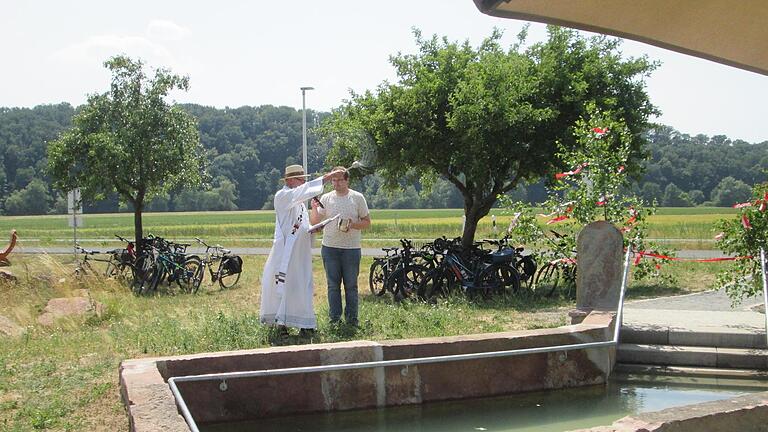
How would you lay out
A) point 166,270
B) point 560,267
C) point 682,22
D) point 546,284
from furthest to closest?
point 166,270 < point 546,284 < point 560,267 < point 682,22

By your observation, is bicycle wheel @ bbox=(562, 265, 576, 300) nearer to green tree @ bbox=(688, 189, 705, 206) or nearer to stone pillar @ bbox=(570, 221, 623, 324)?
stone pillar @ bbox=(570, 221, 623, 324)

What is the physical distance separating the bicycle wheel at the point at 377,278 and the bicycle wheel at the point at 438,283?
107 cm

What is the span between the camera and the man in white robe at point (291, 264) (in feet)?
30.2

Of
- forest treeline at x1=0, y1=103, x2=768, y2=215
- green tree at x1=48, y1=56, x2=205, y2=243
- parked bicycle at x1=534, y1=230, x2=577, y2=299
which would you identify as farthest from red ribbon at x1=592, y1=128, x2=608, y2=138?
forest treeline at x1=0, y1=103, x2=768, y2=215

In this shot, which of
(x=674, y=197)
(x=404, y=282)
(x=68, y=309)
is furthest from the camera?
(x=674, y=197)

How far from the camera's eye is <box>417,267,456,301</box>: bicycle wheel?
559 inches

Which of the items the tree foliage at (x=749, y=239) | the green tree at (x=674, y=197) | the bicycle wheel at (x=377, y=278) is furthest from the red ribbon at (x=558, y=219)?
the green tree at (x=674, y=197)

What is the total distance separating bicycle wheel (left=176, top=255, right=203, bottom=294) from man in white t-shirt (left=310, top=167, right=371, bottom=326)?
833 cm

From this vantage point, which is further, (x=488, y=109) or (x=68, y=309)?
(x=488, y=109)

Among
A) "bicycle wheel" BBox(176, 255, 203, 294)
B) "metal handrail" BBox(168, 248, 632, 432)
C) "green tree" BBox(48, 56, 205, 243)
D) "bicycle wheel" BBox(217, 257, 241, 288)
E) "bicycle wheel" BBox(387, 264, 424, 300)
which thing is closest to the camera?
"metal handrail" BBox(168, 248, 632, 432)

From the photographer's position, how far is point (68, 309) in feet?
39.9

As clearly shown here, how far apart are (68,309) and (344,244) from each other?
4716 millimetres

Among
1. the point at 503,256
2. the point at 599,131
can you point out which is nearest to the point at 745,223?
the point at 599,131

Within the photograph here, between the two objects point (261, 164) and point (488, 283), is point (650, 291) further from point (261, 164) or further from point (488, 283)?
point (261, 164)
